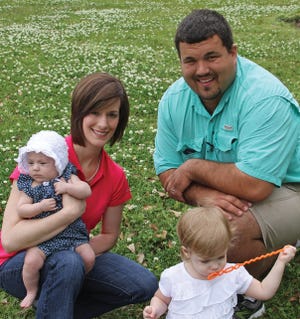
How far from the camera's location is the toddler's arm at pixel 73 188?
10.8 feet

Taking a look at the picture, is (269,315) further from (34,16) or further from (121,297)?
(34,16)

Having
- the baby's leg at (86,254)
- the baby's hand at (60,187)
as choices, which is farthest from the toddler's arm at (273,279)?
the baby's hand at (60,187)

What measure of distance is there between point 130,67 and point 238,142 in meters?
7.79

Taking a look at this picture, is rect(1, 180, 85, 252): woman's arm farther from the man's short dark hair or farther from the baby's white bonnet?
the man's short dark hair

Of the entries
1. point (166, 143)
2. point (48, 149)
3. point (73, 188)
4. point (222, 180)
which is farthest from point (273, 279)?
point (166, 143)

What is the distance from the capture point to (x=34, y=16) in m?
20.6

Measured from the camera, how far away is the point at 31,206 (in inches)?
129

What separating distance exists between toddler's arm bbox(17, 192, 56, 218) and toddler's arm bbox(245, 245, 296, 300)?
50.9 inches

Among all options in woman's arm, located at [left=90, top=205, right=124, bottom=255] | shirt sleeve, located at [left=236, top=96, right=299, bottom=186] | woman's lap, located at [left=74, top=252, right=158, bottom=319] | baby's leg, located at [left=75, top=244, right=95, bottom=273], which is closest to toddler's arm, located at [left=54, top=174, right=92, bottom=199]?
baby's leg, located at [left=75, top=244, right=95, bottom=273]

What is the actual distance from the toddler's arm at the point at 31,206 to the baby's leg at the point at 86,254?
1.07 feet

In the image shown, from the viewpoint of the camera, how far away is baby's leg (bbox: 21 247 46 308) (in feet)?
10.7

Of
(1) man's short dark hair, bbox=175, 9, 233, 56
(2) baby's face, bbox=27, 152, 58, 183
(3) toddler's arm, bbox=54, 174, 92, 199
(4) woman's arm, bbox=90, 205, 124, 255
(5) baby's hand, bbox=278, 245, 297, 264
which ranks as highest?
(1) man's short dark hair, bbox=175, 9, 233, 56

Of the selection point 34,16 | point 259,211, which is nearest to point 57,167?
point 259,211

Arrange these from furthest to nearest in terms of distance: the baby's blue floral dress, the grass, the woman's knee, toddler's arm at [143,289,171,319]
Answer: the grass < the baby's blue floral dress < the woman's knee < toddler's arm at [143,289,171,319]
